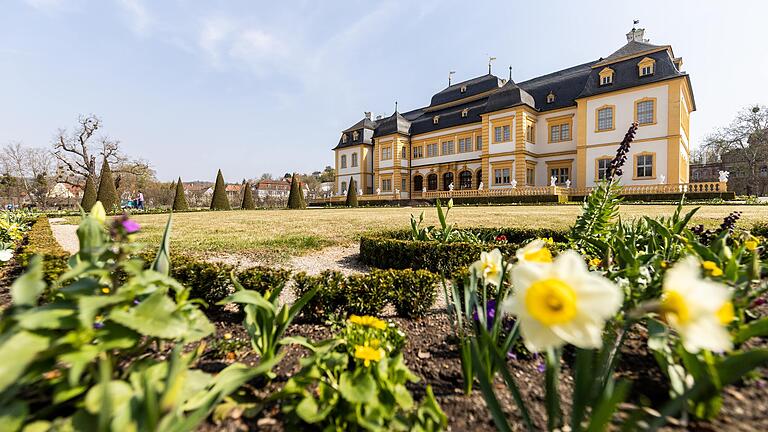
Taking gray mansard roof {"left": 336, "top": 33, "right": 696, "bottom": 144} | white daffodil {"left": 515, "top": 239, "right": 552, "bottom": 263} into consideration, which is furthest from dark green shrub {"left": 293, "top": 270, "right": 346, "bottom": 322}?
gray mansard roof {"left": 336, "top": 33, "right": 696, "bottom": 144}

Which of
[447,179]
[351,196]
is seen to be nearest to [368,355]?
[351,196]

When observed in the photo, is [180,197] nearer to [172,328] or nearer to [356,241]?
[356,241]

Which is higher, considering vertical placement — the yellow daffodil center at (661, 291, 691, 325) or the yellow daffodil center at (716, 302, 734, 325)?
the yellow daffodil center at (661, 291, 691, 325)

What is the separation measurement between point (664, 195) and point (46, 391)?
1022 inches

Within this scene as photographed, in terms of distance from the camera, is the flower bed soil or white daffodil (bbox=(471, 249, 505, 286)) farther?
white daffodil (bbox=(471, 249, 505, 286))

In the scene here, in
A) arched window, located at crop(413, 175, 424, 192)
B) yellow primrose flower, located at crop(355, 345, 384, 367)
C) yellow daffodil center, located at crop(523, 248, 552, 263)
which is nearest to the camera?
yellow daffodil center, located at crop(523, 248, 552, 263)

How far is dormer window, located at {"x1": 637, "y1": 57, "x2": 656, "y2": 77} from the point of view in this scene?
2125cm

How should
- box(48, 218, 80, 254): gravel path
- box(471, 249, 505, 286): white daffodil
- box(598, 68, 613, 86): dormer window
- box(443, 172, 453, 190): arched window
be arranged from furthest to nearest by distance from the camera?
box(443, 172, 453, 190): arched window, box(598, 68, 613, 86): dormer window, box(48, 218, 80, 254): gravel path, box(471, 249, 505, 286): white daffodil

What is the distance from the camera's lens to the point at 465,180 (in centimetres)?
3247

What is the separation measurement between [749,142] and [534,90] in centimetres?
2546

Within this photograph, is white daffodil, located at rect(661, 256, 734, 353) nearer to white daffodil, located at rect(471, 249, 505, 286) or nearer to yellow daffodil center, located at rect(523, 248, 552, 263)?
yellow daffodil center, located at rect(523, 248, 552, 263)

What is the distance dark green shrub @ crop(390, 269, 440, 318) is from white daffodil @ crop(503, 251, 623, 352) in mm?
1721

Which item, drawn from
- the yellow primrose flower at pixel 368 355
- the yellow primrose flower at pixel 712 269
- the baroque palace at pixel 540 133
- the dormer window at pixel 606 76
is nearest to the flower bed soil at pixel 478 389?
the yellow primrose flower at pixel 368 355

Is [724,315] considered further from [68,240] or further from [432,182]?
[432,182]
